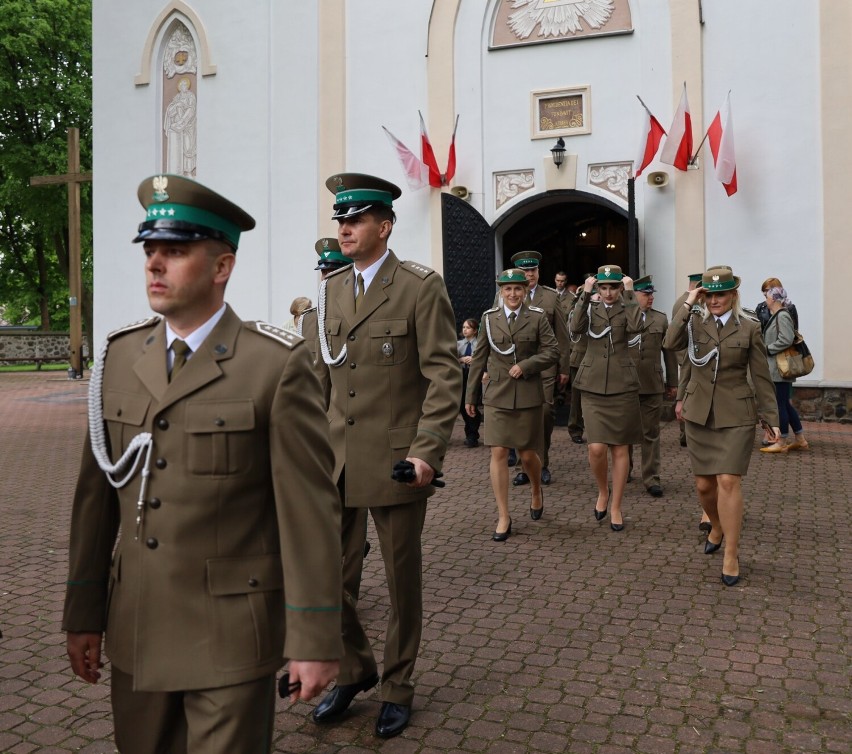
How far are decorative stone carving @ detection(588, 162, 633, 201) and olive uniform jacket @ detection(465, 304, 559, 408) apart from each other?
7.15 m

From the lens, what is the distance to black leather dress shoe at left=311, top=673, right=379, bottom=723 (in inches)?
151

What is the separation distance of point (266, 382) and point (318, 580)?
502mm

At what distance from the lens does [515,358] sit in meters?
7.61

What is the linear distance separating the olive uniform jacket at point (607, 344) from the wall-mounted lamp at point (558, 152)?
270 inches

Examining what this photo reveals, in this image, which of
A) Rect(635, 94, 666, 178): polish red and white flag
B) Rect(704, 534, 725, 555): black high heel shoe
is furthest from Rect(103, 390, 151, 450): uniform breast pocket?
Rect(635, 94, 666, 178): polish red and white flag

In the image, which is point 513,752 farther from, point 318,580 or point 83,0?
point 83,0

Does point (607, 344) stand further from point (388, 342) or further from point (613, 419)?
point (388, 342)

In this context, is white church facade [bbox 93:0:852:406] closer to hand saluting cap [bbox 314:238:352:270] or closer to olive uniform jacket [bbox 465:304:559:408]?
olive uniform jacket [bbox 465:304:559:408]

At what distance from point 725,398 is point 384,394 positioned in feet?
9.82

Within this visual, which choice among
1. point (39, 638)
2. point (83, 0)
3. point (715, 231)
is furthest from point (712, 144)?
point (83, 0)

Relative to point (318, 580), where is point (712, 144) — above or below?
above

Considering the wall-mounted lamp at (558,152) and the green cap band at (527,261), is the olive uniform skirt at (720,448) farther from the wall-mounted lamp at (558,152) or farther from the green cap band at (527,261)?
the wall-mounted lamp at (558,152)

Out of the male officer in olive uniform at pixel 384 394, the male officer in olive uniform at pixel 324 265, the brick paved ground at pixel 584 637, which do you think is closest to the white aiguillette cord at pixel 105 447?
the male officer in olive uniform at pixel 384 394

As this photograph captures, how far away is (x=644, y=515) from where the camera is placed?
790 centimetres
